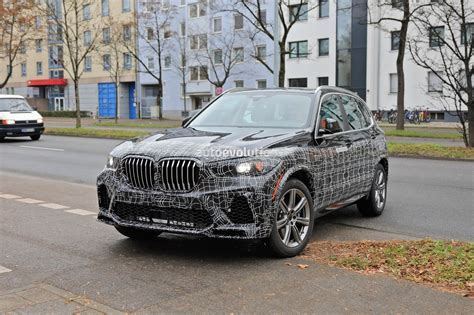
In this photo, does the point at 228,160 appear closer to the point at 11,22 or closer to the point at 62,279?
the point at 62,279

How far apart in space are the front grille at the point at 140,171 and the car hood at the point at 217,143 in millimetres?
76

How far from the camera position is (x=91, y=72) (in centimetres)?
A: 6712

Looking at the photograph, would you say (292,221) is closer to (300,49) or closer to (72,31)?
(72,31)

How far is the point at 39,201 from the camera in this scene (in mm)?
9383

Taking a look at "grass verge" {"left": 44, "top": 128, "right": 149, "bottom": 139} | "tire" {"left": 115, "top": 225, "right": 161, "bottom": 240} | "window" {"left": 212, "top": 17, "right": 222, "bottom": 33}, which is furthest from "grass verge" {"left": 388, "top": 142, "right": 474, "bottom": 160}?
"window" {"left": 212, "top": 17, "right": 222, "bottom": 33}

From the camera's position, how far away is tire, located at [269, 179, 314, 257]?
561 cm

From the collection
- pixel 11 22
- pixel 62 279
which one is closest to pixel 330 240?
pixel 62 279

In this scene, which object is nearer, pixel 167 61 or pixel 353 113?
pixel 353 113

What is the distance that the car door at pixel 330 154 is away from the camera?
21.0ft

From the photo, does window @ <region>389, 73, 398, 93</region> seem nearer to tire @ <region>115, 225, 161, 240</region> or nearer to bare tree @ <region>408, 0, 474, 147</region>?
bare tree @ <region>408, 0, 474, 147</region>

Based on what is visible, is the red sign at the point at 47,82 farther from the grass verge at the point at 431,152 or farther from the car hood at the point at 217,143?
the car hood at the point at 217,143

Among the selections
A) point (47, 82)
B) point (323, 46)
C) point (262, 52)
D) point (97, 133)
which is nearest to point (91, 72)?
point (47, 82)

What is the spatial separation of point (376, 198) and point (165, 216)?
3.70 m

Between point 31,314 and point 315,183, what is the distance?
316 centimetres
